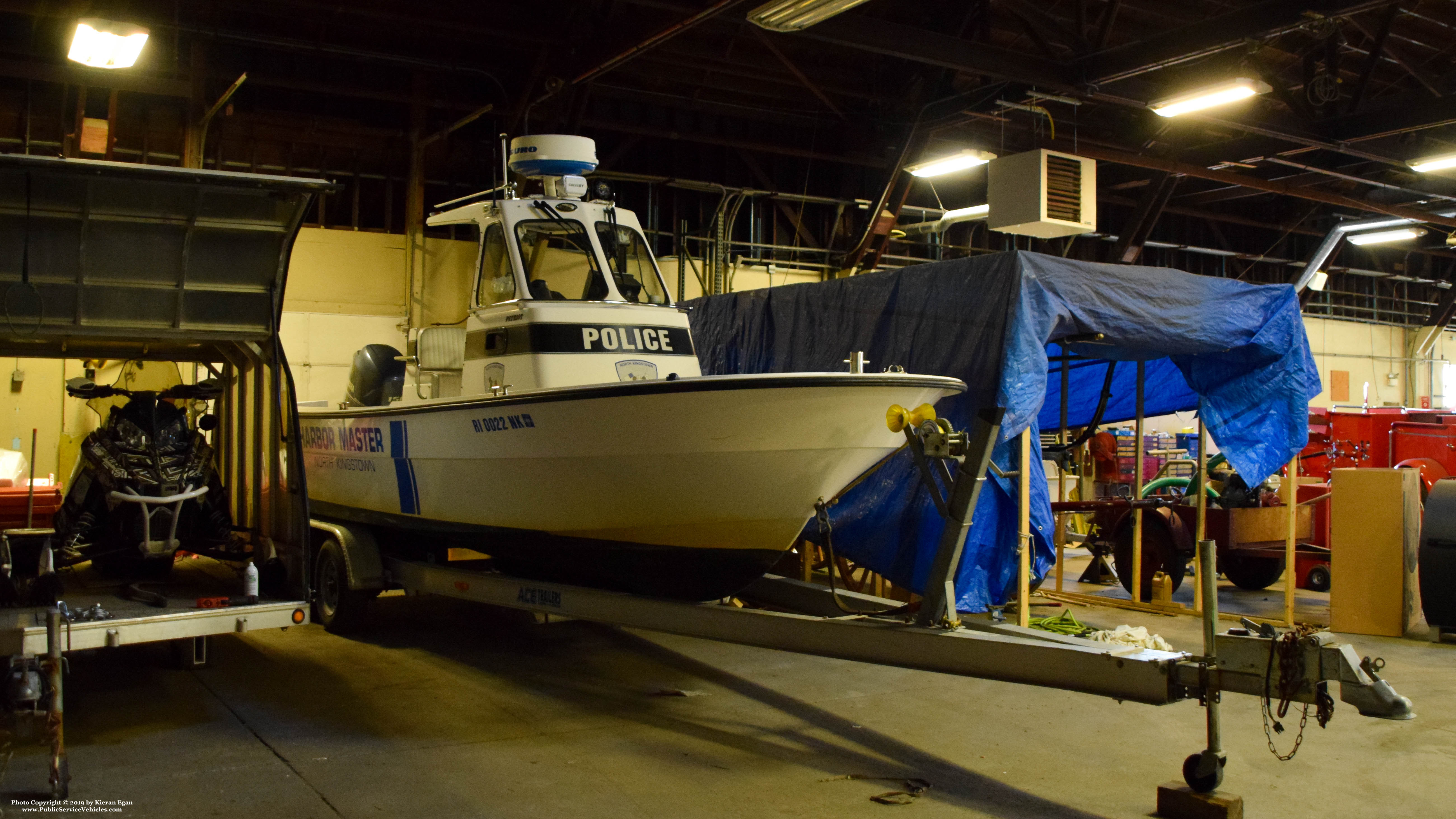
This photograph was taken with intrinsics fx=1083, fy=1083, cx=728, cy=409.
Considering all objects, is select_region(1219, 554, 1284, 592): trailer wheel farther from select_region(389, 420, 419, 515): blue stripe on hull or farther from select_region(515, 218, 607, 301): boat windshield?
select_region(389, 420, 419, 515): blue stripe on hull

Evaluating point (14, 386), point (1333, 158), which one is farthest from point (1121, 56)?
point (14, 386)

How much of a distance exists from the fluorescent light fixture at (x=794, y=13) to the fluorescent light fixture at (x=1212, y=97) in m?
3.76

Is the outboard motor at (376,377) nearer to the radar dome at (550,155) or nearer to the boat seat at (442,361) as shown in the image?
the boat seat at (442,361)

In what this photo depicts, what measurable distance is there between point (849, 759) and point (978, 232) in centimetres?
1278

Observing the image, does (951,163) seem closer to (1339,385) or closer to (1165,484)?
(1165,484)

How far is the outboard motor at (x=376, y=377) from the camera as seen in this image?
7.21 m

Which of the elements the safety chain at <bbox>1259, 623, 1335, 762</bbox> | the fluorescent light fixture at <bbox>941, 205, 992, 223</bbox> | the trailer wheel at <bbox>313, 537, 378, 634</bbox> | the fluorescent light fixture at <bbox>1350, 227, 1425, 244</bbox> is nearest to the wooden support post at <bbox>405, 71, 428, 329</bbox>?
the trailer wheel at <bbox>313, 537, 378, 634</bbox>

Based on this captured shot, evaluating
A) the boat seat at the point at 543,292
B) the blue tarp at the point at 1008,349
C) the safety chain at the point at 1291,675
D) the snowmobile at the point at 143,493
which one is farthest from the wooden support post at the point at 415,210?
the safety chain at the point at 1291,675

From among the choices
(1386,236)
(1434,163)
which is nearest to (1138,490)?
(1434,163)

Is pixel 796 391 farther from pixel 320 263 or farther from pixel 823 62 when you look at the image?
pixel 823 62

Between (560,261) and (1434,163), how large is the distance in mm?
10151

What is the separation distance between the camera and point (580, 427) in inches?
196

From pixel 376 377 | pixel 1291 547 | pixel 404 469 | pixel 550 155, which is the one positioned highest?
pixel 550 155

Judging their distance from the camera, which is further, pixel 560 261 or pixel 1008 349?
pixel 560 261
